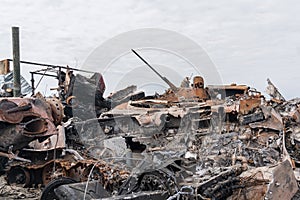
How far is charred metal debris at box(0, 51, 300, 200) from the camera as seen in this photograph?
176 inches

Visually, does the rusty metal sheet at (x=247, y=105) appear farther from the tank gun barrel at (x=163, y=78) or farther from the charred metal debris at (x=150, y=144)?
the tank gun barrel at (x=163, y=78)

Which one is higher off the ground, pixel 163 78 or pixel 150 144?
pixel 163 78

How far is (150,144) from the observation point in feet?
25.7

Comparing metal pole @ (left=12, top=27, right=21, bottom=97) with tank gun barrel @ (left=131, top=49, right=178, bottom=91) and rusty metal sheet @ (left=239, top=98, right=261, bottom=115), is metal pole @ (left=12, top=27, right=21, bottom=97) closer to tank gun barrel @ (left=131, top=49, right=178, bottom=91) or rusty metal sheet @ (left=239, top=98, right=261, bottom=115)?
tank gun barrel @ (left=131, top=49, right=178, bottom=91)

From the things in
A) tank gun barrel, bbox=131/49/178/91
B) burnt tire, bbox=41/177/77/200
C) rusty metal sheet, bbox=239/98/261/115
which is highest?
tank gun barrel, bbox=131/49/178/91

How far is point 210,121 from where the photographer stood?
877 centimetres

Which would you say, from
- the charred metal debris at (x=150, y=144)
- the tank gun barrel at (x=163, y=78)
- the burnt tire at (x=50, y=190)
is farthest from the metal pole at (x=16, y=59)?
the burnt tire at (x=50, y=190)

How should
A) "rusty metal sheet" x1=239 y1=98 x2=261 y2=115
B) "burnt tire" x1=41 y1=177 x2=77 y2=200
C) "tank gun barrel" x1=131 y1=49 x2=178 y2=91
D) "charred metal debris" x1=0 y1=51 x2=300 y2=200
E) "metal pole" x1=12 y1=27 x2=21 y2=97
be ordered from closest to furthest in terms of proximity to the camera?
"charred metal debris" x1=0 y1=51 x2=300 y2=200, "burnt tire" x1=41 y1=177 x2=77 y2=200, "tank gun barrel" x1=131 y1=49 x2=178 y2=91, "rusty metal sheet" x1=239 y1=98 x2=261 y2=115, "metal pole" x1=12 y1=27 x2=21 y2=97

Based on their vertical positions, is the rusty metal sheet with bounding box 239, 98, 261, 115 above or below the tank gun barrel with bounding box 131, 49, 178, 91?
below

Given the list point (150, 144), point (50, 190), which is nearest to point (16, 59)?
point (150, 144)

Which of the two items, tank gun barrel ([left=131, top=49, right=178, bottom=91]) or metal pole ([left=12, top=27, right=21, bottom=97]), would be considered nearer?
tank gun barrel ([left=131, top=49, right=178, bottom=91])

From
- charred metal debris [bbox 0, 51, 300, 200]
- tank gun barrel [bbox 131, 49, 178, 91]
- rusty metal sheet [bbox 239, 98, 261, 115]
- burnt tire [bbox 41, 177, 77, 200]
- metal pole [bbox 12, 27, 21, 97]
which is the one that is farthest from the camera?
metal pole [bbox 12, 27, 21, 97]

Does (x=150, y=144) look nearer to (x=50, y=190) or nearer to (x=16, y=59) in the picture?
(x=50, y=190)

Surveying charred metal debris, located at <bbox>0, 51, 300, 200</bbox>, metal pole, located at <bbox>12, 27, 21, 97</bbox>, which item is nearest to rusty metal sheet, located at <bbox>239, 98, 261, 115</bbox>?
charred metal debris, located at <bbox>0, 51, 300, 200</bbox>
